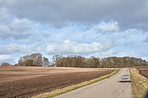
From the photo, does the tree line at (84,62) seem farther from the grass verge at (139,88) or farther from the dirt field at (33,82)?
the grass verge at (139,88)

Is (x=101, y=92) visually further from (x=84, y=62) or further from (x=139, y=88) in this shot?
(x=84, y=62)

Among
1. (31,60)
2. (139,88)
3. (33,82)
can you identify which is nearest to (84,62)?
(31,60)

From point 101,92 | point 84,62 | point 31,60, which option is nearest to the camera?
point 101,92

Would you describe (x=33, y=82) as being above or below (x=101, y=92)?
below

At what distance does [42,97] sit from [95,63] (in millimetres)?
145822

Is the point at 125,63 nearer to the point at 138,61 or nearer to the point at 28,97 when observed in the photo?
the point at 138,61

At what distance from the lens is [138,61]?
19962 centimetres

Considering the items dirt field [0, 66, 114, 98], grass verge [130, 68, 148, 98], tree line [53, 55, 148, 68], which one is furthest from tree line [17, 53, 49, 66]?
grass verge [130, 68, 148, 98]

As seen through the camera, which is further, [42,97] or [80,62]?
[80,62]

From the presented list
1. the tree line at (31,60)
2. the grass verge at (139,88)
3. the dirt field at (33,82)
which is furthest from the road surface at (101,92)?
the tree line at (31,60)

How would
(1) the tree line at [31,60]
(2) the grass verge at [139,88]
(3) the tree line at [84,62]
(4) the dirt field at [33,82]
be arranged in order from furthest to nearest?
(3) the tree line at [84,62], (1) the tree line at [31,60], (4) the dirt field at [33,82], (2) the grass verge at [139,88]

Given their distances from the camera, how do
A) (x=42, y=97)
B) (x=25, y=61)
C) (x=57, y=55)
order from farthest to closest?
(x=57, y=55)
(x=25, y=61)
(x=42, y=97)

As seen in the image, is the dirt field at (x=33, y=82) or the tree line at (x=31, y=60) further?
the tree line at (x=31, y=60)

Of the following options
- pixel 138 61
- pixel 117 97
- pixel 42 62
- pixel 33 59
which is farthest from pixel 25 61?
pixel 138 61
